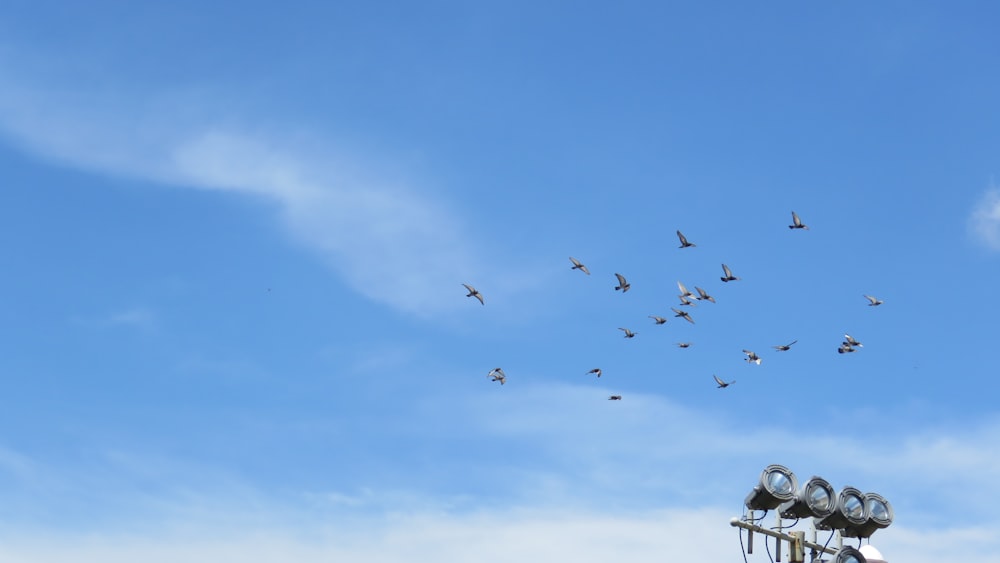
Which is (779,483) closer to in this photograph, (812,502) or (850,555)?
(812,502)

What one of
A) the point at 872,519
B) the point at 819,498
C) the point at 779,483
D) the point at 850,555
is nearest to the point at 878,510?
the point at 872,519

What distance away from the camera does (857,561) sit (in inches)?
1009

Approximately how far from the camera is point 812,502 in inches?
1015

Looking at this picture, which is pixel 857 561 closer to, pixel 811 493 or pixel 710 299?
pixel 811 493

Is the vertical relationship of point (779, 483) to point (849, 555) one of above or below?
above

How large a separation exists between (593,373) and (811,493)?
26370mm

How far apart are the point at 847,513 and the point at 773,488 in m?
1.94

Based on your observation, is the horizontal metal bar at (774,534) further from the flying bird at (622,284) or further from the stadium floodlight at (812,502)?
the flying bird at (622,284)

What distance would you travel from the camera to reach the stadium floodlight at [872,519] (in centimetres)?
2652

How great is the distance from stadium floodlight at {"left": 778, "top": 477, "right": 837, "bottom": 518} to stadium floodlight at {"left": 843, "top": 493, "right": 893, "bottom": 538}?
86 cm

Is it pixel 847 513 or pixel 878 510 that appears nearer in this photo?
→ pixel 847 513

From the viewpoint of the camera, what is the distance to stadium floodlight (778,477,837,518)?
84.2ft

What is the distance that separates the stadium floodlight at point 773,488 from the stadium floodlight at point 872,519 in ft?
6.40

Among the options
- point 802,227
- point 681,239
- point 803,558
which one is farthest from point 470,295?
point 803,558
